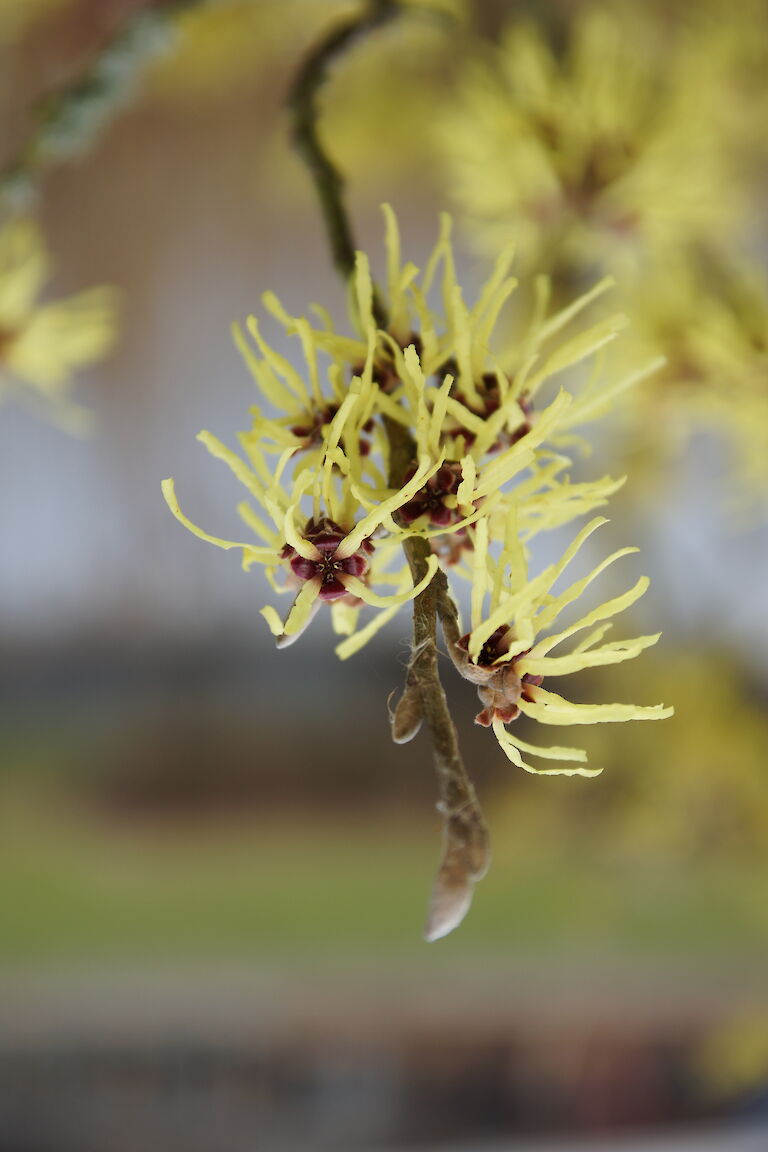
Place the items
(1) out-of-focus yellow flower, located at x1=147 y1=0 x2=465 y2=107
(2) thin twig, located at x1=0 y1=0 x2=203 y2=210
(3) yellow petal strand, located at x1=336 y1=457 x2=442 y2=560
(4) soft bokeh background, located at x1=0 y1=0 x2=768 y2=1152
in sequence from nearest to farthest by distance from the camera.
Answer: (3) yellow petal strand, located at x1=336 y1=457 x2=442 y2=560 < (2) thin twig, located at x1=0 y1=0 x2=203 y2=210 < (1) out-of-focus yellow flower, located at x1=147 y1=0 x2=465 y2=107 < (4) soft bokeh background, located at x1=0 y1=0 x2=768 y2=1152

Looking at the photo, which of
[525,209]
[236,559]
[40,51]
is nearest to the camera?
[525,209]

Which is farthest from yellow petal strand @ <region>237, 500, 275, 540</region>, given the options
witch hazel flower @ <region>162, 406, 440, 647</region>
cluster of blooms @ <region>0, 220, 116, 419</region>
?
cluster of blooms @ <region>0, 220, 116, 419</region>

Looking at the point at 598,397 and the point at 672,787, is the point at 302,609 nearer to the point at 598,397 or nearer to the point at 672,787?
the point at 598,397

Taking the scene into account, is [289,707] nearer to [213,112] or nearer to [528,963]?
[528,963]

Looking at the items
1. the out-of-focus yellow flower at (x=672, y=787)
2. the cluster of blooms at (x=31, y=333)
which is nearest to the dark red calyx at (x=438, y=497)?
the cluster of blooms at (x=31, y=333)

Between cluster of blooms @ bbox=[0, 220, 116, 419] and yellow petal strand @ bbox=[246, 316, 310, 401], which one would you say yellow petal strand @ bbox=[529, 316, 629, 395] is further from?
cluster of blooms @ bbox=[0, 220, 116, 419]

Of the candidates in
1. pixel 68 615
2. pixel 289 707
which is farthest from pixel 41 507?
pixel 289 707
